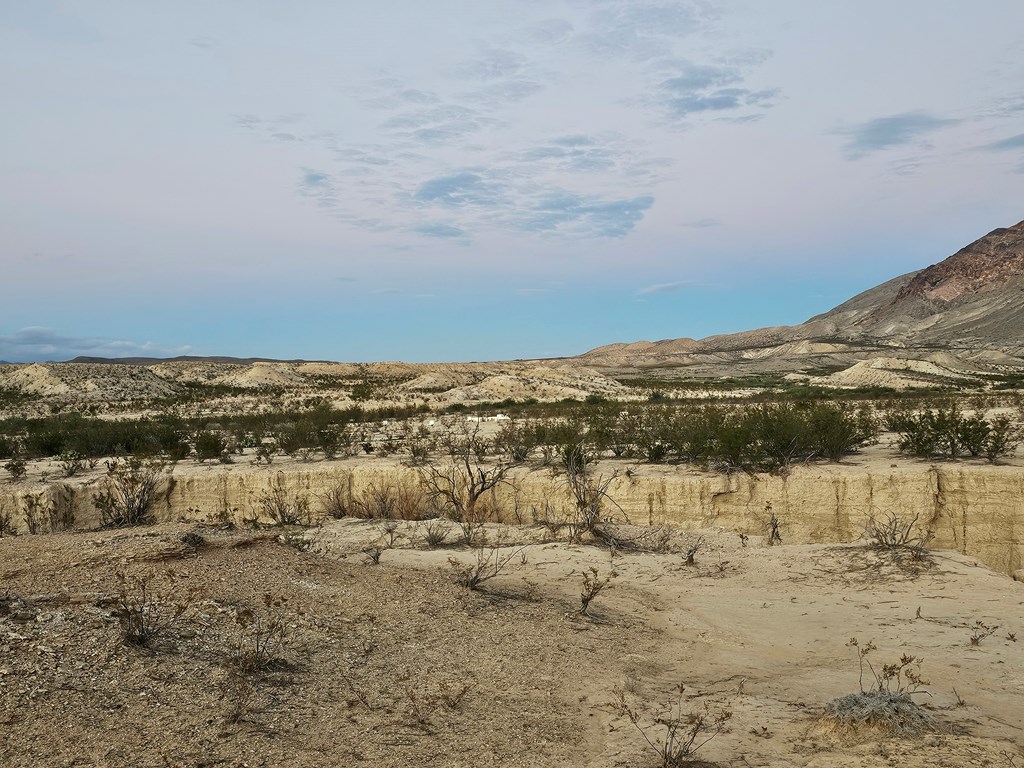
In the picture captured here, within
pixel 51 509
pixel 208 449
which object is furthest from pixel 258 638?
pixel 208 449

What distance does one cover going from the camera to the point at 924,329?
11688 cm

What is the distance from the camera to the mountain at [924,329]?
82.6 meters

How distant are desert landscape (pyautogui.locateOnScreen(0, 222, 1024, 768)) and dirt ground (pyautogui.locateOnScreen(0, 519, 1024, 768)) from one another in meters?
0.03

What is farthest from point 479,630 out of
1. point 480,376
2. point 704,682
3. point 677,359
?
point 677,359

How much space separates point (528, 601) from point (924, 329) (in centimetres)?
12524

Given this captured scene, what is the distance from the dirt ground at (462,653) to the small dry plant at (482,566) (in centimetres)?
13

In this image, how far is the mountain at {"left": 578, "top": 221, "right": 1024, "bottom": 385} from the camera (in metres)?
82.6

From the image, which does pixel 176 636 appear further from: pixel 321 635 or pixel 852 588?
pixel 852 588

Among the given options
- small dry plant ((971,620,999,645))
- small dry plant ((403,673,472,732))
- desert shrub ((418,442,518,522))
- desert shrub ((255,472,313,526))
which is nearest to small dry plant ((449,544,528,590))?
desert shrub ((418,442,518,522))

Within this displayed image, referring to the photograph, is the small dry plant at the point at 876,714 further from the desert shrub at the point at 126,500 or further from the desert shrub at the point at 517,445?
the desert shrub at the point at 517,445

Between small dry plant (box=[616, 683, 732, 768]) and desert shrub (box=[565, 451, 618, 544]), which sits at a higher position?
desert shrub (box=[565, 451, 618, 544])

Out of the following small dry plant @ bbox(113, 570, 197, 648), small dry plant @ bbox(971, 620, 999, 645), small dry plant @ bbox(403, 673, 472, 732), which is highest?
small dry plant @ bbox(113, 570, 197, 648)

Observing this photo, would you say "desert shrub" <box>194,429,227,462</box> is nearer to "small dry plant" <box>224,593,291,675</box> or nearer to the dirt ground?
the dirt ground

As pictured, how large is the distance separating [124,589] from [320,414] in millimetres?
22581
